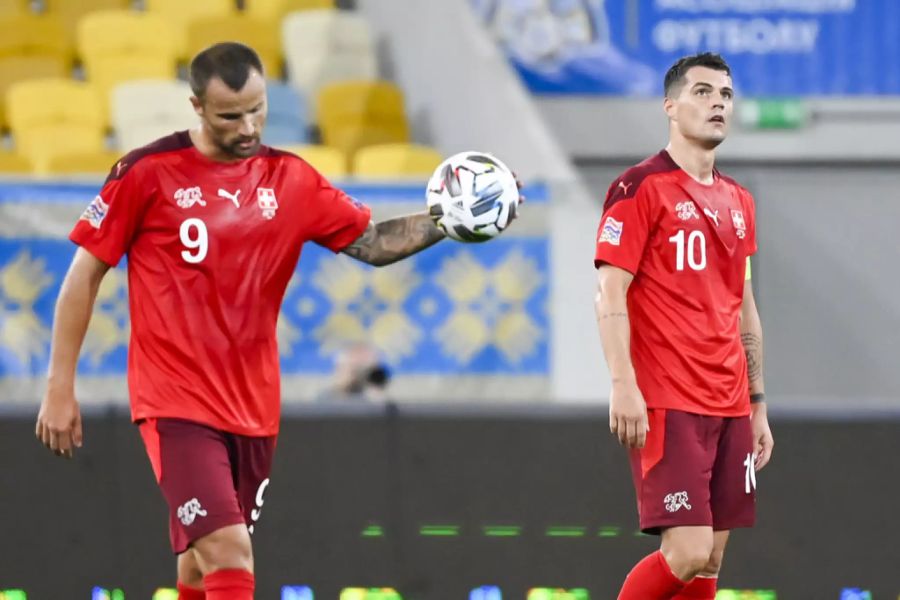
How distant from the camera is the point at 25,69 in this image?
11734 mm

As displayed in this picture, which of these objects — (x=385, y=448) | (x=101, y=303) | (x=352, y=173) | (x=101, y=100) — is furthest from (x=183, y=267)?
(x=101, y=100)

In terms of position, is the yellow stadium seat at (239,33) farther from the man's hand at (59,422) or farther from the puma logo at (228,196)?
the man's hand at (59,422)

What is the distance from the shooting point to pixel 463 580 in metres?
6.26

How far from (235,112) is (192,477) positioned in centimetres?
108

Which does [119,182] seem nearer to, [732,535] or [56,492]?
[56,492]

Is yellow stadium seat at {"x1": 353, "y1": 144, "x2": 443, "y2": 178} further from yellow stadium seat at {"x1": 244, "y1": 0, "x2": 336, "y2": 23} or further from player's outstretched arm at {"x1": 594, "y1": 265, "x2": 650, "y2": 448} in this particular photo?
player's outstretched arm at {"x1": 594, "y1": 265, "x2": 650, "y2": 448}

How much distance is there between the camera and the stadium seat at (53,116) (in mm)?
10859

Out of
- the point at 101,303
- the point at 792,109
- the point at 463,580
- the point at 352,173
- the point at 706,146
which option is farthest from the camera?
the point at 792,109

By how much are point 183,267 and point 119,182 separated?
317 mm

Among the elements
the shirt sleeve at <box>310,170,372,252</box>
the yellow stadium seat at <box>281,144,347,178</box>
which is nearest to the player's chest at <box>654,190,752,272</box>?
the shirt sleeve at <box>310,170,372,252</box>

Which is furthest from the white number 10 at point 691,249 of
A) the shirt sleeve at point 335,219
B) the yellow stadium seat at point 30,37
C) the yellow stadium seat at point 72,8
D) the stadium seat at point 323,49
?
the yellow stadium seat at point 72,8

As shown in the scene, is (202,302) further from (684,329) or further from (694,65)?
(694,65)

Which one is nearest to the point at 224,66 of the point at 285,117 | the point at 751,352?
the point at 751,352

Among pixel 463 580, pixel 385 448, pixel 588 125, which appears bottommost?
pixel 463 580
